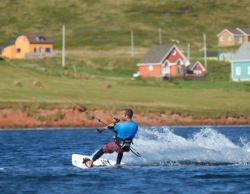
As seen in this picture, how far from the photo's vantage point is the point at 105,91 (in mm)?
72125

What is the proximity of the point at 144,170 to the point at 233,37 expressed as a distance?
5343 inches

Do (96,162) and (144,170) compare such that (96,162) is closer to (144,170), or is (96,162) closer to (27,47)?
(144,170)

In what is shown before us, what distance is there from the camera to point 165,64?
11119cm

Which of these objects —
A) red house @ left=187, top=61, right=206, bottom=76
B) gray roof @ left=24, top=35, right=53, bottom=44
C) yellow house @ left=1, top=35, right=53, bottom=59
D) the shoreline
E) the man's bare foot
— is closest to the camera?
the man's bare foot

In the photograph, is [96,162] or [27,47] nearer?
[96,162]

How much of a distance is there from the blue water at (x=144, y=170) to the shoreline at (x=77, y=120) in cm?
1908

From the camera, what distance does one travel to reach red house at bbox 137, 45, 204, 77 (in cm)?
11061

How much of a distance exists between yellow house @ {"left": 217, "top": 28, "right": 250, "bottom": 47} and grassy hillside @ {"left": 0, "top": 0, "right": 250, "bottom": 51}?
2.27m

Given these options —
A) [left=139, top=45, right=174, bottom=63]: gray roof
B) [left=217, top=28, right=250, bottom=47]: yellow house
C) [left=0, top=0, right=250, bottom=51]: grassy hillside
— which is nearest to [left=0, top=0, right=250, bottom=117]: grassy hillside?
[left=0, top=0, right=250, bottom=51]: grassy hillside

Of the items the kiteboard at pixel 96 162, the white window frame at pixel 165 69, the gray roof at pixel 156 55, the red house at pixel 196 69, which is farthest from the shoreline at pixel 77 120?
the red house at pixel 196 69

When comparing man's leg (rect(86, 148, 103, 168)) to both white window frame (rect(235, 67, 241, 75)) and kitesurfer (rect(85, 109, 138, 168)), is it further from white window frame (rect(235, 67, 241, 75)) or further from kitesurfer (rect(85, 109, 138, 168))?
white window frame (rect(235, 67, 241, 75))

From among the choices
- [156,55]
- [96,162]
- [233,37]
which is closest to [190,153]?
[96,162]

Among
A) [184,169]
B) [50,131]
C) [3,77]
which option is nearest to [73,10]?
[3,77]

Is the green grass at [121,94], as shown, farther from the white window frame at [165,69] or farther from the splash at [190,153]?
the white window frame at [165,69]
